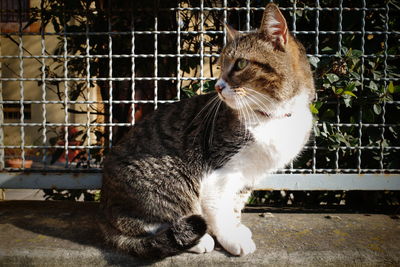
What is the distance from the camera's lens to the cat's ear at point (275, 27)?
5.76ft

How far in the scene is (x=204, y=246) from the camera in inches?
72.6

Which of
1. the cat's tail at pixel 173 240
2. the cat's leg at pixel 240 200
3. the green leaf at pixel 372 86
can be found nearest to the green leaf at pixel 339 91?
the green leaf at pixel 372 86

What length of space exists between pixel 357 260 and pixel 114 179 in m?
1.41

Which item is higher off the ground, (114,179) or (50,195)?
(114,179)

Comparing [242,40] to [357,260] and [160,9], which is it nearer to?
[160,9]

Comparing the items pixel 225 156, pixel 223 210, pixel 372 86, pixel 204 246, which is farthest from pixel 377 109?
pixel 204 246

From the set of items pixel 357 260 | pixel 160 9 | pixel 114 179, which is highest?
pixel 160 9

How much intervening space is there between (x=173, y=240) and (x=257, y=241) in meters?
0.58

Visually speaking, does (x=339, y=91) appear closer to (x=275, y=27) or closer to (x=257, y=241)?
(x=275, y=27)

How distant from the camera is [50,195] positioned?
2939 millimetres

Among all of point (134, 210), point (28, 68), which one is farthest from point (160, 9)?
point (28, 68)

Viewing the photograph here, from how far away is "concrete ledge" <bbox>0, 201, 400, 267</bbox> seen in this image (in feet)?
5.92

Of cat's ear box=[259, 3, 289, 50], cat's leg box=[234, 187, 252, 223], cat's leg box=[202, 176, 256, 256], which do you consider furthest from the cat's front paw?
cat's ear box=[259, 3, 289, 50]

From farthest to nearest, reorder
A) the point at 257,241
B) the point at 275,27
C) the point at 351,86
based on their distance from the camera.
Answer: the point at 351,86, the point at 257,241, the point at 275,27
